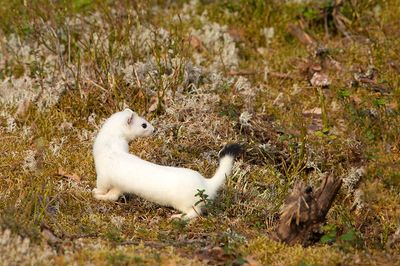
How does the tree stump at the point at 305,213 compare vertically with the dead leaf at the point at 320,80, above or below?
below

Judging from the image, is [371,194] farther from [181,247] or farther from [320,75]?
[320,75]

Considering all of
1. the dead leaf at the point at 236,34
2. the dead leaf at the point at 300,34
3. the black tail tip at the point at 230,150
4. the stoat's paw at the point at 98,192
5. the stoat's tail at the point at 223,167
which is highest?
the dead leaf at the point at 300,34

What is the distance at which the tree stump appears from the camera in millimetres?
5051

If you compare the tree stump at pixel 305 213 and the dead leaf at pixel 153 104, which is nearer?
the tree stump at pixel 305 213

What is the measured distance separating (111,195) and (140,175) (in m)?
0.44

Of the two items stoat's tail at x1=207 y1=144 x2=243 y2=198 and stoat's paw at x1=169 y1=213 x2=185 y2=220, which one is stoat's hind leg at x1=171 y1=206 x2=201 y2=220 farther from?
stoat's tail at x1=207 y1=144 x2=243 y2=198

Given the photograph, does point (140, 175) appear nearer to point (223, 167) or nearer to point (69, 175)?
point (223, 167)

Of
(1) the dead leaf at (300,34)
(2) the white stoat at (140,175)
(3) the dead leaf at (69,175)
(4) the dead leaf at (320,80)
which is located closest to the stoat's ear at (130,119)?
(2) the white stoat at (140,175)

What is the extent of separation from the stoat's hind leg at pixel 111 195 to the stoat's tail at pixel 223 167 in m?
0.71

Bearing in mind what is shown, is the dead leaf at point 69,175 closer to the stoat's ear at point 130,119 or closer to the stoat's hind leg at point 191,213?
the stoat's ear at point 130,119

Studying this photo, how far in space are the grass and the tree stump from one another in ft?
0.35

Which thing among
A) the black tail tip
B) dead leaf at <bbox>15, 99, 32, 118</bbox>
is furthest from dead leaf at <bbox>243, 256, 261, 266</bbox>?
dead leaf at <bbox>15, 99, 32, 118</bbox>

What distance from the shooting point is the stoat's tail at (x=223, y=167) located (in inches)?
210

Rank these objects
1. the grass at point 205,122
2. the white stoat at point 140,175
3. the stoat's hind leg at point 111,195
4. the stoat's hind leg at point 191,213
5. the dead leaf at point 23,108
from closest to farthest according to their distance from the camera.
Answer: the grass at point 205,122 < the white stoat at point 140,175 < the stoat's hind leg at point 191,213 < the stoat's hind leg at point 111,195 < the dead leaf at point 23,108
